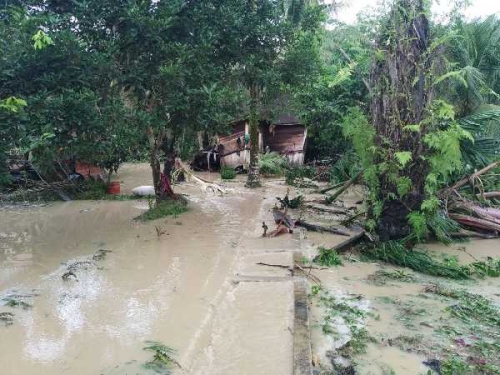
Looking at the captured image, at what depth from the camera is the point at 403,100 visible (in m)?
8.24

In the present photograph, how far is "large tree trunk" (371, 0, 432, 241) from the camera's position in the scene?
8195 mm

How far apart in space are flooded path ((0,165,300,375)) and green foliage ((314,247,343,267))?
527mm

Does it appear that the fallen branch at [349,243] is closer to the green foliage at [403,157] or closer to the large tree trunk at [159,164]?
the green foliage at [403,157]

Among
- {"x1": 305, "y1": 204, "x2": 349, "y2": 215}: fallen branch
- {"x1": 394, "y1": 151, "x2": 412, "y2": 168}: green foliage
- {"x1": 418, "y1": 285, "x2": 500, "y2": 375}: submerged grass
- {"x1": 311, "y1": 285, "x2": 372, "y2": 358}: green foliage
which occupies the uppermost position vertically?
{"x1": 394, "y1": 151, "x2": 412, "y2": 168}: green foliage

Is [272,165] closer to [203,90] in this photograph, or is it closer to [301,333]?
[203,90]

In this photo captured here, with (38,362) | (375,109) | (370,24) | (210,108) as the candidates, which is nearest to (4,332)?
(38,362)

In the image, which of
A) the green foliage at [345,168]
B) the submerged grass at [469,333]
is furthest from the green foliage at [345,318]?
the green foliage at [345,168]

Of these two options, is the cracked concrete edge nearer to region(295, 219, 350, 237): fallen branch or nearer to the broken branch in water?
the broken branch in water

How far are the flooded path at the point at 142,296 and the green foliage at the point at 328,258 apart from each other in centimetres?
53

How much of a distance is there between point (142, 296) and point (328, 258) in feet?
10.7

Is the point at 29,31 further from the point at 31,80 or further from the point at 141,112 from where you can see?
the point at 141,112

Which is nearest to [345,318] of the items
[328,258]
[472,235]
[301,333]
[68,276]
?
[301,333]

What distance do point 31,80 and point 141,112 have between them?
2.25 meters

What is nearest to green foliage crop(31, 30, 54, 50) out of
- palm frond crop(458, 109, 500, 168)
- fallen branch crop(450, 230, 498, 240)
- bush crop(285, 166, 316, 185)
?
palm frond crop(458, 109, 500, 168)
